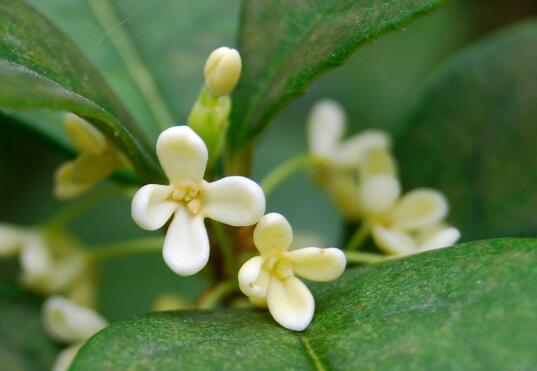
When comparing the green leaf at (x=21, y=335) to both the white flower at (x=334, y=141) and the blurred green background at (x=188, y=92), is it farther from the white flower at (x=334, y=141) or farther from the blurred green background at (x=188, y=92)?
the white flower at (x=334, y=141)

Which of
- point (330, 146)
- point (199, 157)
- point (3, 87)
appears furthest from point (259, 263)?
point (330, 146)

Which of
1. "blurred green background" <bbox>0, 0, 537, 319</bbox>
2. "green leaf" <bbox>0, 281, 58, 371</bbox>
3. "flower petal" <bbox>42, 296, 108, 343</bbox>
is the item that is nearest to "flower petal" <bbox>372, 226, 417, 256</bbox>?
"blurred green background" <bbox>0, 0, 537, 319</bbox>

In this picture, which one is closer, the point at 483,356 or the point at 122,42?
the point at 483,356

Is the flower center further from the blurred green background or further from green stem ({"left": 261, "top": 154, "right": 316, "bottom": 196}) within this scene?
the blurred green background

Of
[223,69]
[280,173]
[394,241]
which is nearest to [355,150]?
[280,173]

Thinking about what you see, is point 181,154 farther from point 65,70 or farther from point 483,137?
point 483,137

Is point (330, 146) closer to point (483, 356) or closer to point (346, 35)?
point (346, 35)
